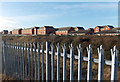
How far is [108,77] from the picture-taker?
591 centimetres

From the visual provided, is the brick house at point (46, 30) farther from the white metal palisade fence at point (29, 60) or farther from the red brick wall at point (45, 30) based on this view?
the white metal palisade fence at point (29, 60)

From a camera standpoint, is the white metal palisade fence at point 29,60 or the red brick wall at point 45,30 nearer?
the white metal palisade fence at point 29,60

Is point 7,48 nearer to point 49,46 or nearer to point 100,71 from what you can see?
point 49,46

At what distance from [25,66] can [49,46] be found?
1552 mm

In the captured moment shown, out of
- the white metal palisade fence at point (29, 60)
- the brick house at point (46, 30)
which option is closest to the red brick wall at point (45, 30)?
the brick house at point (46, 30)

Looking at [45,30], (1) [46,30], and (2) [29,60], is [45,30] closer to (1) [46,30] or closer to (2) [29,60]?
(1) [46,30]

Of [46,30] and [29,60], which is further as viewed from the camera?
[46,30]

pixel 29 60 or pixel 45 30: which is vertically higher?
pixel 45 30

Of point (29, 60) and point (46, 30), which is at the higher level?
point (46, 30)

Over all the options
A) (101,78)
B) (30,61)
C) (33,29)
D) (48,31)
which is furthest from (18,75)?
(33,29)

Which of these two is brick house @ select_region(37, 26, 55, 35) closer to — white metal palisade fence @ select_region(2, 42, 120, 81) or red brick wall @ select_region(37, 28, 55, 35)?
red brick wall @ select_region(37, 28, 55, 35)

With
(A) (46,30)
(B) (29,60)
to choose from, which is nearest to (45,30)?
(A) (46,30)

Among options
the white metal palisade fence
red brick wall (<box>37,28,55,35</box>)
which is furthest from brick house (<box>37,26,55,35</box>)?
the white metal palisade fence

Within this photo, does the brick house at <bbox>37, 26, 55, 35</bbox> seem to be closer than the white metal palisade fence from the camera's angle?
No
